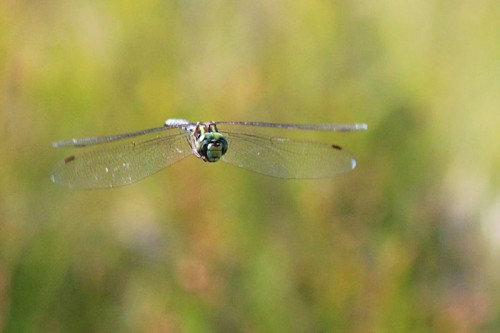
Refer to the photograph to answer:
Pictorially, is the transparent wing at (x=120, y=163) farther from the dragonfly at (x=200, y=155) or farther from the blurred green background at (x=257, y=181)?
the blurred green background at (x=257, y=181)

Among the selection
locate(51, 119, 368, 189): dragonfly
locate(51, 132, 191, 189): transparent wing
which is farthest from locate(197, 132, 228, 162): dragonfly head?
locate(51, 132, 191, 189): transparent wing

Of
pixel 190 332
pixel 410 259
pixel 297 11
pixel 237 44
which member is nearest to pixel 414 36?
pixel 297 11

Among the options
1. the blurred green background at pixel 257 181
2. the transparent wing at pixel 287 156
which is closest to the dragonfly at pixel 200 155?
the transparent wing at pixel 287 156

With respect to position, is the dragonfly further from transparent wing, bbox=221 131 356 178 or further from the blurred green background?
the blurred green background

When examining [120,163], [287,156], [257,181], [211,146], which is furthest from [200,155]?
[257,181]

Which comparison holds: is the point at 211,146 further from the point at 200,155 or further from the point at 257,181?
the point at 257,181

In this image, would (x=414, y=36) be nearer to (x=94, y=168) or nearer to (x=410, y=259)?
(x=410, y=259)
